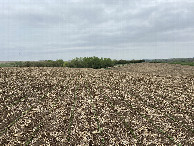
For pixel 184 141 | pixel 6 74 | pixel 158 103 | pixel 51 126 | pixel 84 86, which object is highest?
pixel 6 74

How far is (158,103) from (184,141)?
2.94 metres

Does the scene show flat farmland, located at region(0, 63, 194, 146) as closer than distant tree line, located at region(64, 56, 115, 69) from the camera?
Yes

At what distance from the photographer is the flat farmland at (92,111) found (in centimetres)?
678

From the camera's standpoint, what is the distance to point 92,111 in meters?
8.30

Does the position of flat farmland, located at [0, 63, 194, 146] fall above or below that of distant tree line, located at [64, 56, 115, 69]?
below

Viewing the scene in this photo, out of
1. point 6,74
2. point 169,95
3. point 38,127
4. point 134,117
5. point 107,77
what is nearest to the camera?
point 38,127

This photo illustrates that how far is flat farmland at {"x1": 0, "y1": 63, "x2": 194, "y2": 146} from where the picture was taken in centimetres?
678

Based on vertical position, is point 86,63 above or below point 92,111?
above

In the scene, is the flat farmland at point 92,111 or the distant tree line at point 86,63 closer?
the flat farmland at point 92,111

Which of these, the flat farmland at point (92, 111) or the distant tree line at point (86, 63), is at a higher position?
the distant tree line at point (86, 63)

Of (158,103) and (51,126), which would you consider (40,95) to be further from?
(158,103)

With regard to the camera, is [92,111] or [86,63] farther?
[86,63]

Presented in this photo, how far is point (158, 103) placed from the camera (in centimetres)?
946

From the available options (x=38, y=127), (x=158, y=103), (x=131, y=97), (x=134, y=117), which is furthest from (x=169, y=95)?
(x=38, y=127)
